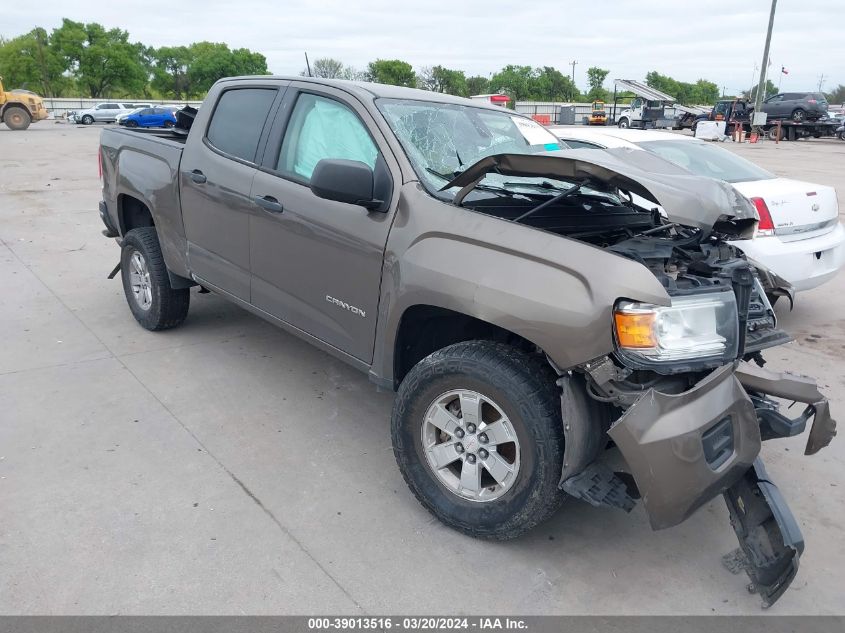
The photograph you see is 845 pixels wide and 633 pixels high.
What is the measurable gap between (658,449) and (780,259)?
378 cm

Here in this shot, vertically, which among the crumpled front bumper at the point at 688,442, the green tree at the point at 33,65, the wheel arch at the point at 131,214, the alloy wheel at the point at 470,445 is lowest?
the alloy wheel at the point at 470,445

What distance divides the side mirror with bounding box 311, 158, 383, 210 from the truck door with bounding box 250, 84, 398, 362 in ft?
0.56

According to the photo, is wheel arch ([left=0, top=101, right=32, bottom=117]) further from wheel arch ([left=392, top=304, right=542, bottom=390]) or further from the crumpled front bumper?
the crumpled front bumper

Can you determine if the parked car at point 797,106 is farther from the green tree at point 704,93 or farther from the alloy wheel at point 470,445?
the green tree at point 704,93

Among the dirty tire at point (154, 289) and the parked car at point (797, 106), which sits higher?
the parked car at point (797, 106)

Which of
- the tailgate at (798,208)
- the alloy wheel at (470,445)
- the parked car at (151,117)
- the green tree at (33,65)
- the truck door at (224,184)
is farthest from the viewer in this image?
the green tree at (33,65)

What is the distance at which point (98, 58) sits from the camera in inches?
2975

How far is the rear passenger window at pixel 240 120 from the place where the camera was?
4172 mm

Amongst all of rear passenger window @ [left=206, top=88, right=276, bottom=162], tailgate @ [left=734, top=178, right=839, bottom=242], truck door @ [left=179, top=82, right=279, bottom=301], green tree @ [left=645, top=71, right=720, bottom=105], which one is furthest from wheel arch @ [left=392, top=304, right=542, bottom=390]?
green tree @ [left=645, top=71, right=720, bottom=105]

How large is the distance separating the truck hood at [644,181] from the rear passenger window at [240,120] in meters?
1.61

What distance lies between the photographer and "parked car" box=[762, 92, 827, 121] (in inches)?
1313

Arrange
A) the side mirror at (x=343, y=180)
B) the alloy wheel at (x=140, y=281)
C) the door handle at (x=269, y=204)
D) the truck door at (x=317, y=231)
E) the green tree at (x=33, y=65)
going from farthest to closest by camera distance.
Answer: the green tree at (x=33, y=65) → the alloy wheel at (x=140, y=281) → the door handle at (x=269, y=204) → the truck door at (x=317, y=231) → the side mirror at (x=343, y=180)

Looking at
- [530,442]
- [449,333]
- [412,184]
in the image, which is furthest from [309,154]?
[530,442]

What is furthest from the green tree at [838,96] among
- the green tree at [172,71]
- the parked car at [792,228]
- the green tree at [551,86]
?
the parked car at [792,228]
